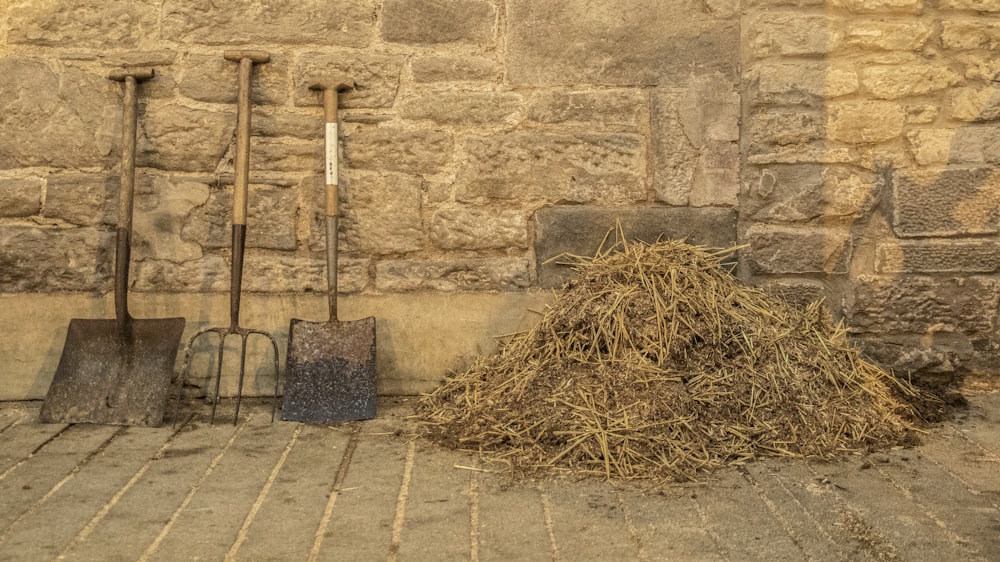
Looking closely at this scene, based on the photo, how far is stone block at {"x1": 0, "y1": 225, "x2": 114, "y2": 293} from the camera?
11.2 feet

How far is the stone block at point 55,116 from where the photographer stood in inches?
133

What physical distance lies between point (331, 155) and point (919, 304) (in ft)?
6.76

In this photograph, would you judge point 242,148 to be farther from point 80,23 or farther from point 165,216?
point 80,23

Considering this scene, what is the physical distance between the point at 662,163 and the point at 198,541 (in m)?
2.01

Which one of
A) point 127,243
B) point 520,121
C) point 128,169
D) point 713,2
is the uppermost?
point 713,2

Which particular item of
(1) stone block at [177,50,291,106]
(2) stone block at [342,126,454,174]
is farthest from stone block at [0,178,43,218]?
(2) stone block at [342,126,454,174]

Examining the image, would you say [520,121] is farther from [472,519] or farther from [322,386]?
[472,519]

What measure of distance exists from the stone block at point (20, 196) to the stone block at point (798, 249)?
2.44 m

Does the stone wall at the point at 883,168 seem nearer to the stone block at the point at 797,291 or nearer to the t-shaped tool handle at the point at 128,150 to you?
the stone block at the point at 797,291

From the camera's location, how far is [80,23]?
3.38m

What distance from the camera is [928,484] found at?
262 cm

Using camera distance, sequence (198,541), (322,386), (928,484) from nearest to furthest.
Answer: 1. (198,541)
2. (928,484)
3. (322,386)

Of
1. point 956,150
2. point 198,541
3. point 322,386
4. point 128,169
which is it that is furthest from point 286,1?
point 956,150

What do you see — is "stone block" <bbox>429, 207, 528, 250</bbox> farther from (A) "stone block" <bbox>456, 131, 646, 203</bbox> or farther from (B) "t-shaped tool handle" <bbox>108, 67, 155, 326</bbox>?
(B) "t-shaped tool handle" <bbox>108, 67, 155, 326</bbox>
